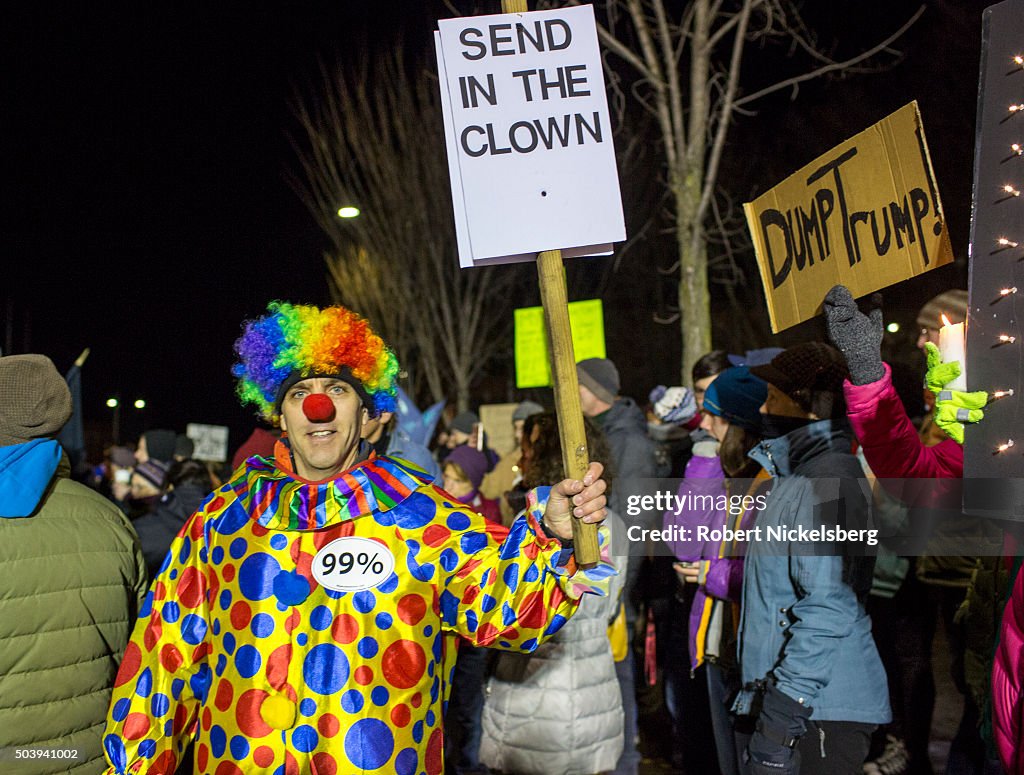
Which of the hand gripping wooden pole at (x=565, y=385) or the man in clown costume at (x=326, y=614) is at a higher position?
the hand gripping wooden pole at (x=565, y=385)

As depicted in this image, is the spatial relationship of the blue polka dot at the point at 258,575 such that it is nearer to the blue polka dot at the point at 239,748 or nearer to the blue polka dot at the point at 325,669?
the blue polka dot at the point at 325,669

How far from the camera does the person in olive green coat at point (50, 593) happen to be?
3.01m

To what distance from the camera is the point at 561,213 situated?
2.57 meters

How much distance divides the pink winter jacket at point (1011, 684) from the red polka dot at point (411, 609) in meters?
1.47

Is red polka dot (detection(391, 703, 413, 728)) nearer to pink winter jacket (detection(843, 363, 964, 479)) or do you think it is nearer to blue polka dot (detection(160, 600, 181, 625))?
blue polka dot (detection(160, 600, 181, 625))

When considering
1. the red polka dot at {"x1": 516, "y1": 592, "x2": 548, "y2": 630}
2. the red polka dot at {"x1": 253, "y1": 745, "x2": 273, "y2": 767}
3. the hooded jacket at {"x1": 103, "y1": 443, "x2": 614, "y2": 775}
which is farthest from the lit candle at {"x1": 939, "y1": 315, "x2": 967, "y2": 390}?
the red polka dot at {"x1": 253, "y1": 745, "x2": 273, "y2": 767}

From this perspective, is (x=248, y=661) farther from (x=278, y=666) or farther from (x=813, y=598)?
(x=813, y=598)

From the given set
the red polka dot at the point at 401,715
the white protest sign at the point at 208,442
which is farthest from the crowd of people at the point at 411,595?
the white protest sign at the point at 208,442

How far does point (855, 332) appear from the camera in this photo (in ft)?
9.59

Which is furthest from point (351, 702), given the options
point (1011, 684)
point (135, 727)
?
point (1011, 684)

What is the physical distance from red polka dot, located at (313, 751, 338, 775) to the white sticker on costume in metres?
0.44

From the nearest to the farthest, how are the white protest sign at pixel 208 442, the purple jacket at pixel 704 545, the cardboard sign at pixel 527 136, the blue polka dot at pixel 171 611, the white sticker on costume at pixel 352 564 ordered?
the cardboard sign at pixel 527 136 → the white sticker on costume at pixel 352 564 → the blue polka dot at pixel 171 611 → the purple jacket at pixel 704 545 → the white protest sign at pixel 208 442

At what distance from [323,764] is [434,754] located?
1.06 feet

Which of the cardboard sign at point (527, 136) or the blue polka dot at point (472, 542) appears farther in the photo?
the blue polka dot at point (472, 542)
